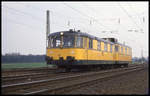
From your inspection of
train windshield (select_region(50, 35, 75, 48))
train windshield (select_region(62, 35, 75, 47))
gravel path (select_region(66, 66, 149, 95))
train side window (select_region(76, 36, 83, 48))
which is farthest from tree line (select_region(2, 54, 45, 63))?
gravel path (select_region(66, 66, 149, 95))

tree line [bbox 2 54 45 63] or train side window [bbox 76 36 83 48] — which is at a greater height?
train side window [bbox 76 36 83 48]

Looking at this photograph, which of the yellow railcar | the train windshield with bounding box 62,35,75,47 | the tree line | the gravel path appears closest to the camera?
the gravel path

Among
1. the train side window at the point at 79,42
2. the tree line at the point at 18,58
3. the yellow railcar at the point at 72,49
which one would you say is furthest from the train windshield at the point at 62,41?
the tree line at the point at 18,58

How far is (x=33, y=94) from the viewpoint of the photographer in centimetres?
754

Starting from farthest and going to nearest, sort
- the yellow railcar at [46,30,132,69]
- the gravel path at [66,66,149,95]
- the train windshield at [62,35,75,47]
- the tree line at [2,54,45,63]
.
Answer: the tree line at [2,54,45,63] → the train windshield at [62,35,75,47] → the yellow railcar at [46,30,132,69] → the gravel path at [66,66,149,95]

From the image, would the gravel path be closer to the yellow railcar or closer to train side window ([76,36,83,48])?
the yellow railcar

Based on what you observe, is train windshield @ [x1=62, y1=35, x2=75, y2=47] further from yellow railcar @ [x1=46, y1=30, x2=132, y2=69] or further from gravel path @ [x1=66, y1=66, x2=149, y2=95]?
gravel path @ [x1=66, y1=66, x2=149, y2=95]

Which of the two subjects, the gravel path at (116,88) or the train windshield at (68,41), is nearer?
the gravel path at (116,88)

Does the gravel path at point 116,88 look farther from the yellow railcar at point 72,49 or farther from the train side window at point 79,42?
the train side window at point 79,42

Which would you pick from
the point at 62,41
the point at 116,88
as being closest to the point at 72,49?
the point at 62,41

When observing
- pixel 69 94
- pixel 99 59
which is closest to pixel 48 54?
pixel 99 59

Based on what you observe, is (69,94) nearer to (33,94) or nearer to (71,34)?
(33,94)

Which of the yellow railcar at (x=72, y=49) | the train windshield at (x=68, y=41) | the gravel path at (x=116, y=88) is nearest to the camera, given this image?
the gravel path at (x=116, y=88)

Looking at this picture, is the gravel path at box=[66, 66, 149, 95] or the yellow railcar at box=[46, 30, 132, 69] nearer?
the gravel path at box=[66, 66, 149, 95]
